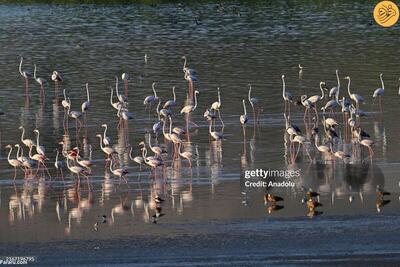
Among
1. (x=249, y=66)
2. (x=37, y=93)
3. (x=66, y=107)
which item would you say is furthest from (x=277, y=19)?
(x=66, y=107)

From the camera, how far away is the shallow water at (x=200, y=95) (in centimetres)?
1836

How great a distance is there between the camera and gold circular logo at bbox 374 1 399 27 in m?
48.8

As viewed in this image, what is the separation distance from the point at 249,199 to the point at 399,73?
16.1 metres

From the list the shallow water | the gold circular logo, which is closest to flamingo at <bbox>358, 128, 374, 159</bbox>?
the shallow water

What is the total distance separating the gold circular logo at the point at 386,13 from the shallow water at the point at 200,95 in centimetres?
62

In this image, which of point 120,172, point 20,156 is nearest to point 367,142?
point 120,172

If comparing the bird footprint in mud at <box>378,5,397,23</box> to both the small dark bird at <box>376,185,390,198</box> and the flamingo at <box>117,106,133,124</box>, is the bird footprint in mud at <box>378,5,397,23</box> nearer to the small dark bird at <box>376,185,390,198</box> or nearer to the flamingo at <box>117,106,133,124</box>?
the flamingo at <box>117,106,133,124</box>

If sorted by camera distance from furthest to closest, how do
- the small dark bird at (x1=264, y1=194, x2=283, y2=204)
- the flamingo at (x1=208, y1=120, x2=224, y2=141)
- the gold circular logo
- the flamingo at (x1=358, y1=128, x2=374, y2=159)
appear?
1. the gold circular logo
2. the flamingo at (x1=208, y1=120, x2=224, y2=141)
3. the flamingo at (x1=358, y1=128, x2=374, y2=159)
4. the small dark bird at (x1=264, y1=194, x2=283, y2=204)

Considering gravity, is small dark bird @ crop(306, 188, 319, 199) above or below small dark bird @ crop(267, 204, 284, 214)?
above

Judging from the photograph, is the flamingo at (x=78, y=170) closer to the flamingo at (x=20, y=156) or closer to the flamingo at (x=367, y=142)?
the flamingo at (x=20, y=156)

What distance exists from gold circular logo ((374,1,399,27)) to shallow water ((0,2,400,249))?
2.05 ft

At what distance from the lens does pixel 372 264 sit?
48.6ft

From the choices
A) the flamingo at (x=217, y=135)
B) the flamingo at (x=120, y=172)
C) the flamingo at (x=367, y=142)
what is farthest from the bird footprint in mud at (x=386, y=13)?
the flamingo at (x=120, y=172)

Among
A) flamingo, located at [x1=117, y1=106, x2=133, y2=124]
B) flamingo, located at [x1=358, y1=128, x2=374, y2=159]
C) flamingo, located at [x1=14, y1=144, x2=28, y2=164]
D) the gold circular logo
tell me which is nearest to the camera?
flamingo, located at [x1=14, y1=144, x2=28, y2=164]
